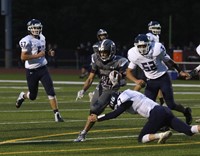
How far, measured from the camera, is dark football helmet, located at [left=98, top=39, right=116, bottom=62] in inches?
510

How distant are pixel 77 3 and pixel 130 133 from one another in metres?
45.0

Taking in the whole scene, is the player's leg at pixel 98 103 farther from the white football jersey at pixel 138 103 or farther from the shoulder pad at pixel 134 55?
the shoulder pad at pixel 134 55

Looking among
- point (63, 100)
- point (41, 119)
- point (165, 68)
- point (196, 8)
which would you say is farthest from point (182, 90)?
point (196, 8)

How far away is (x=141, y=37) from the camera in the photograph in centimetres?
1326

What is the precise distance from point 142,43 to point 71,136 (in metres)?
1.85

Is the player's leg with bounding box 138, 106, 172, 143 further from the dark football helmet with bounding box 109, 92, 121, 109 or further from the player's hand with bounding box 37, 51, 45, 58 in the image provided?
the player's hand with bounding box 37, 51, 45, 58

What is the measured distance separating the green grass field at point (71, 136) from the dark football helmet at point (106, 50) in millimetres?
1248

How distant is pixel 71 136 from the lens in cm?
1338

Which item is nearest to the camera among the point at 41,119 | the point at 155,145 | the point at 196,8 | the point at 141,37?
the point at 155,145

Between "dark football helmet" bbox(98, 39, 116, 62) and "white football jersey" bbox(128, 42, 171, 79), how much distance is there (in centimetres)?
79

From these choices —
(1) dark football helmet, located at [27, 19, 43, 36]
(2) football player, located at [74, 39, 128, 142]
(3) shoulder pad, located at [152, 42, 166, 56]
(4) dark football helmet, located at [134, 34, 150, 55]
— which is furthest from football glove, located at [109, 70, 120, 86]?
(1) dark football helmet, located at [27, 19, 43, 36]

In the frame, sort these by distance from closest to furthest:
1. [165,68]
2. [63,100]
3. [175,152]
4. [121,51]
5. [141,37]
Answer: [175,152], [141,37], [165,68], [63,100], [121,51]

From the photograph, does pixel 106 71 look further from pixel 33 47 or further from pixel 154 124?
pixel 33 47

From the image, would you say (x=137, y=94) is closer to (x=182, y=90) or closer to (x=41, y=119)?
(x=41, y=119)
